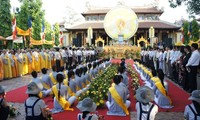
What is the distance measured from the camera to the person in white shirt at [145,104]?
4371 millimetres

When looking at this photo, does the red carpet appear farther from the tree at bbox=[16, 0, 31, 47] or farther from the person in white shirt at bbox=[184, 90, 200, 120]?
the tree at bbox=[16, 0, 31, 47]

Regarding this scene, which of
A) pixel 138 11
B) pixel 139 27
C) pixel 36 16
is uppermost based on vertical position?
pixel 138 11

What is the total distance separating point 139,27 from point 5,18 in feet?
58.6

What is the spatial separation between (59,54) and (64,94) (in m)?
12.3

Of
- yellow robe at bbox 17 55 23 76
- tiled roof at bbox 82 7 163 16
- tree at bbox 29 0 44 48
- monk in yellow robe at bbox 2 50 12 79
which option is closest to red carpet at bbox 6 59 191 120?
monk in yellow robe at bbox 2 50 12 79

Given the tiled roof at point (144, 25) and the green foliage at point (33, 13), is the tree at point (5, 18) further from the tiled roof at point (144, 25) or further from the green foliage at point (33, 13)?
the tiled roof at point (144, 25)

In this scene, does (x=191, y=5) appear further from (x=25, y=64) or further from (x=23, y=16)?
(x=23, y=16)

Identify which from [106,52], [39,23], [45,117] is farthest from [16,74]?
[39,23]

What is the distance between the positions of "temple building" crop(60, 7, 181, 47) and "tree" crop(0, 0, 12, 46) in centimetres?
1024

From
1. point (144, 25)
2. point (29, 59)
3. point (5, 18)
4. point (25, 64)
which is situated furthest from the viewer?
point (144, 25)

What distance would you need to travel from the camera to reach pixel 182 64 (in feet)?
36.5

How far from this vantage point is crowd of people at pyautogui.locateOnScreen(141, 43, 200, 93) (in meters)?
9.80

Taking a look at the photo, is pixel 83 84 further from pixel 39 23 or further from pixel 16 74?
pixel 39 23

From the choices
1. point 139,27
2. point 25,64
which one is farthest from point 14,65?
point 139,27
